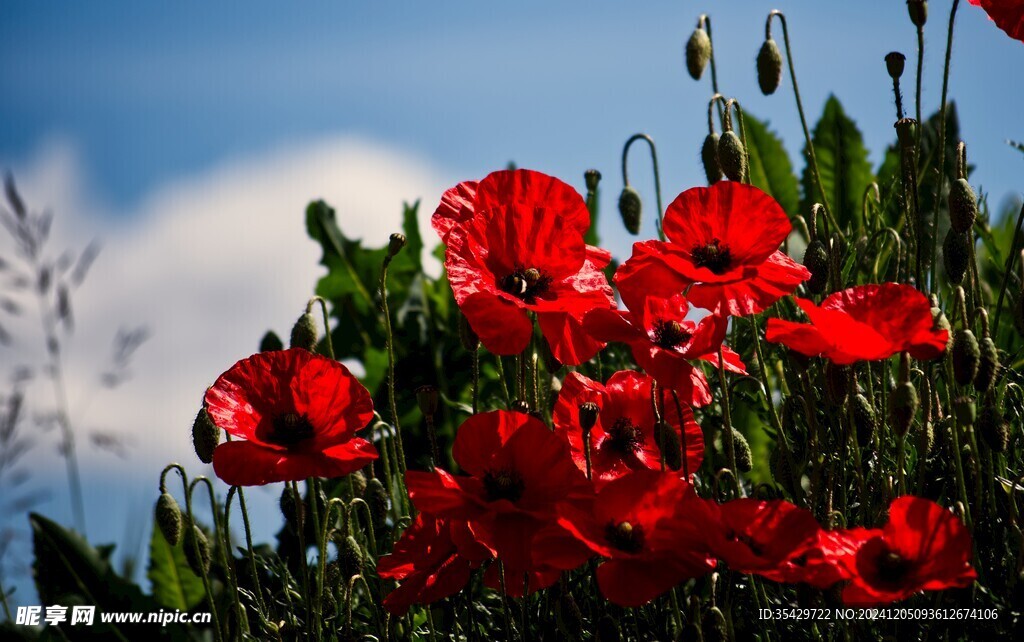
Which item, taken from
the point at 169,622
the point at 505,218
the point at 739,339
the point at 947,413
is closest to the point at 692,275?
the point at 505,218

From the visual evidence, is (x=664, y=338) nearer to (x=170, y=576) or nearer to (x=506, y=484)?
(x=506, y=484)

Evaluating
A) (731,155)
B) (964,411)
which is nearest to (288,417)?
(731,155)

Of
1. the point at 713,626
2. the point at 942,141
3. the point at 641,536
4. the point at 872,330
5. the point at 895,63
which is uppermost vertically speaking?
the point at 895,63

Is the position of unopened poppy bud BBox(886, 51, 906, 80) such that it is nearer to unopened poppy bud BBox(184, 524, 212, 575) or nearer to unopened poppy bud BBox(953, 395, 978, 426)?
unopened poppy bud BBox(953, 395, 978, 426)

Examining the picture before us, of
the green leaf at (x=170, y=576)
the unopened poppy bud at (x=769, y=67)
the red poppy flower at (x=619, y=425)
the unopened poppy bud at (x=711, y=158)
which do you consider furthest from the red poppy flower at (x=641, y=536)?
the green leaf at (x=170, y=576)

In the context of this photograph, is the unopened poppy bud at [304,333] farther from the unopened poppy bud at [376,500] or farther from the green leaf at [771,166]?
the green leaf at [771,166]

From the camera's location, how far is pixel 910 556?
50.7 inches

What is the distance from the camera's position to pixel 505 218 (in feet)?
5.06

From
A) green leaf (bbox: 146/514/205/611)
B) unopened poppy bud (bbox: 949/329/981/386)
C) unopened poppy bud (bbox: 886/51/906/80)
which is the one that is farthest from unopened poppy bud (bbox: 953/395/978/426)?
green leaf (bbox: 146/514/205/611)

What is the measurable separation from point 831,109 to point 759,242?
5.74ft

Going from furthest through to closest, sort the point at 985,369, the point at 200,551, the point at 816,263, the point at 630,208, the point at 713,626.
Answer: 1. the point at 630,208
2. the point at 200,551
3. the point at 816,263
4. the point at 985,369
5. the point at 713,626

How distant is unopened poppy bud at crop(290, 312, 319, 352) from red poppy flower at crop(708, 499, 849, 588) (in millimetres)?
650

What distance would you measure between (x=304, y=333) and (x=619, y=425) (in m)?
0.47

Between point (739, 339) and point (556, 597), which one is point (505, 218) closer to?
point (556, 597)
